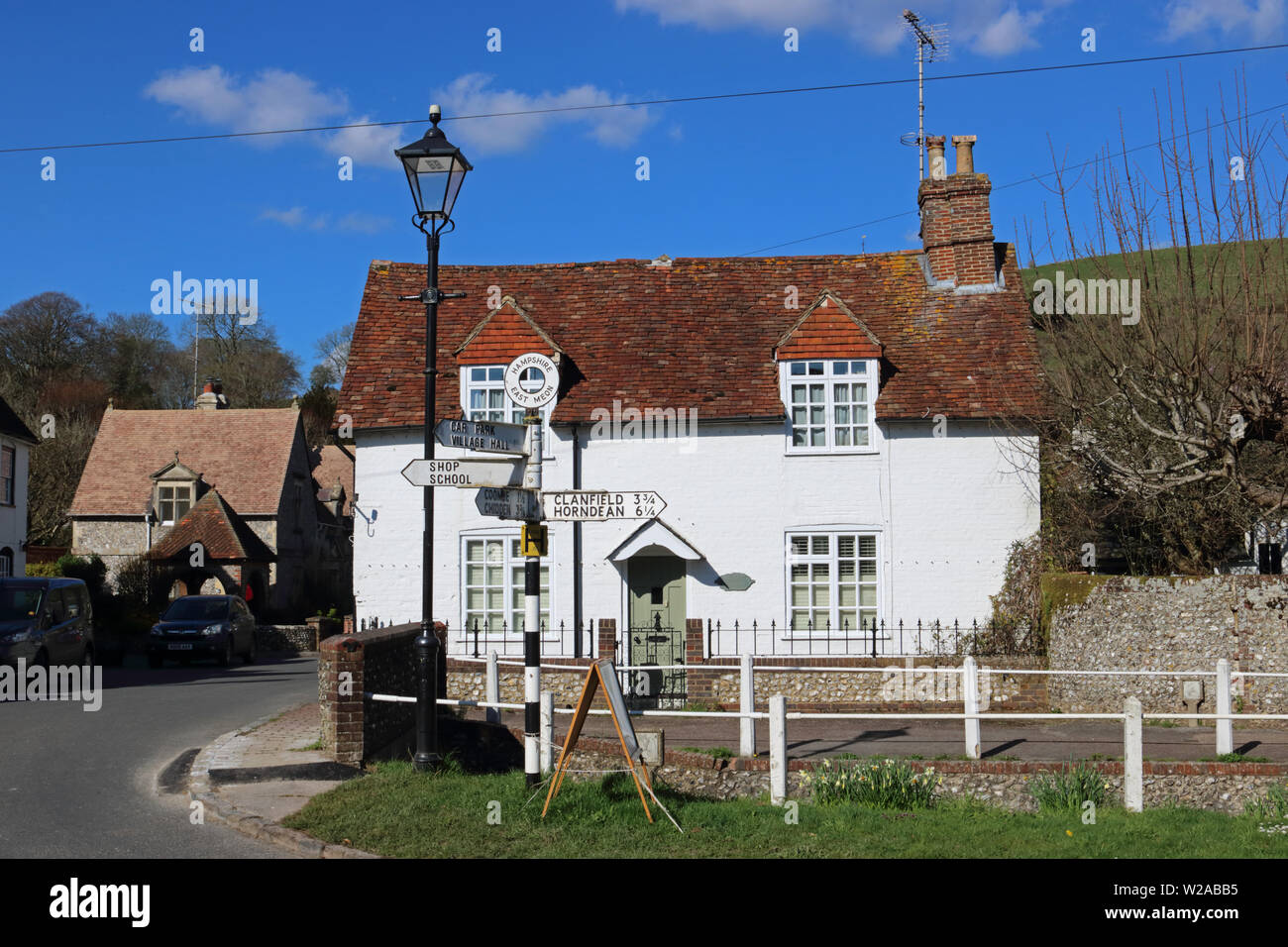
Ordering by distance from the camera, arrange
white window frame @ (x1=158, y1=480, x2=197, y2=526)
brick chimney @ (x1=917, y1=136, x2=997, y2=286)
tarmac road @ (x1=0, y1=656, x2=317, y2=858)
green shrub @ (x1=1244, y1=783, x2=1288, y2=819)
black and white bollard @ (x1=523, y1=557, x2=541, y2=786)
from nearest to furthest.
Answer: tarmac road @ (x1=0, y1=656, x2=317, y2=858), black and white bollard @ (x1=523, y1=557, x2=541, y2=786), green shrub @ (x1=1244, y1=783, x2=1288, y2=819), brick chimney @ (x1=917, y1=136, x2=997, y2=286), white window frame @ (x1=158, y1=480, x2=197, y2=526)

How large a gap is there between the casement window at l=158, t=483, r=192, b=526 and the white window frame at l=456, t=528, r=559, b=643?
24.5m

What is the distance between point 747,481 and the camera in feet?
66.6

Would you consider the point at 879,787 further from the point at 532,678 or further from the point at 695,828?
the point at 532,678

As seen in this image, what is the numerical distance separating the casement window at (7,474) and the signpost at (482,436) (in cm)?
3216

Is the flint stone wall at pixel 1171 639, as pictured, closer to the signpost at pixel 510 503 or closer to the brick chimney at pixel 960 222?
the brick chimney at pixel 960 222

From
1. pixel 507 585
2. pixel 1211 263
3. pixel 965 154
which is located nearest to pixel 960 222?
pixel 965 154

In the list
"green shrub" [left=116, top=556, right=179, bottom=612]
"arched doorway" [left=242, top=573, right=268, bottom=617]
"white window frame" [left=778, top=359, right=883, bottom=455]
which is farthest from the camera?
"arched doorway" [left=242, top=573, right=268, bottom=617]

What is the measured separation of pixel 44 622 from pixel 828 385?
46.0 ft

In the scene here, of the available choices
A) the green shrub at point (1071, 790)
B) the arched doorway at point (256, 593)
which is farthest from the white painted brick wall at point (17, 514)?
the green shrub at point (1071, 790)

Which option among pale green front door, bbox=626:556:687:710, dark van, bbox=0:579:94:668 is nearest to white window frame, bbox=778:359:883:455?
pale green front door, bbox=626:556:687:710

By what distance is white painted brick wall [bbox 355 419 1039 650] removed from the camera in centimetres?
1986

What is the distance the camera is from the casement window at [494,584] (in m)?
20.5

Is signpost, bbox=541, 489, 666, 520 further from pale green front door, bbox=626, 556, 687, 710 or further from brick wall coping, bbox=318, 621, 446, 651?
pale green front door, bbox=626, 556, 687, 710
